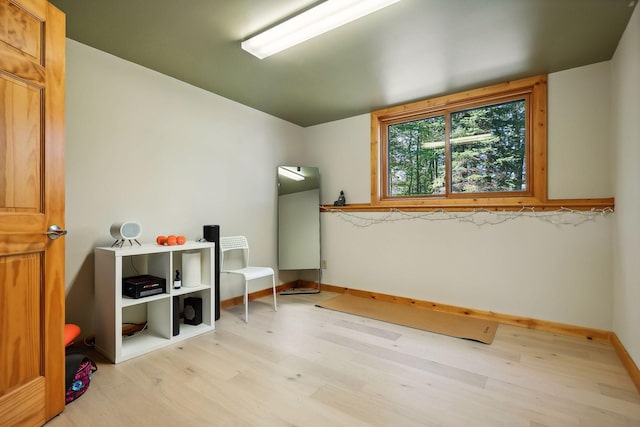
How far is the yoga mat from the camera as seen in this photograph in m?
2.70

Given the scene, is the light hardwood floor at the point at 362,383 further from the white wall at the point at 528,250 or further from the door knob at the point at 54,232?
the door knob at the point at 54,232

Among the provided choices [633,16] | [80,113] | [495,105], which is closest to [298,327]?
[80,113]

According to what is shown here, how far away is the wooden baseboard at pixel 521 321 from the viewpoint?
83.1 inches

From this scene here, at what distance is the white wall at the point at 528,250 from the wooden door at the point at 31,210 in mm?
3044

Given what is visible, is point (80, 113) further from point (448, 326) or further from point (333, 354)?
point (448, 326)

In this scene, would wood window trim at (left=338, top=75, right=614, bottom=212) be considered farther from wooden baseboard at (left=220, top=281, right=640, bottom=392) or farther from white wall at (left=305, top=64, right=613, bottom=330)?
wooden baseboard at (left=220, top=281, right=640, bottom=392)

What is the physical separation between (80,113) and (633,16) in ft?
12.8

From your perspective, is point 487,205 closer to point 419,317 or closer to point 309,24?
point 419,317

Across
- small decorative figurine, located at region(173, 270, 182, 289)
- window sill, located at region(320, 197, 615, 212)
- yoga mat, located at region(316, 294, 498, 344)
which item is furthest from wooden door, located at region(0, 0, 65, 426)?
window sill, located at region(320, 197, 615, 212)

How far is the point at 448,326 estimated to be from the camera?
285cm

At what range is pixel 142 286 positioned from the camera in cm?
231

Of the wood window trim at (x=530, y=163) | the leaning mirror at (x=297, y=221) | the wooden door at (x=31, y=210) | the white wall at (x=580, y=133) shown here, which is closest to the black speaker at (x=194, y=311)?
the wooden door at (x=31, y=210)

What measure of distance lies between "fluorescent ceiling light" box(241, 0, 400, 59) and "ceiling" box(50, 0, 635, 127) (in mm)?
60

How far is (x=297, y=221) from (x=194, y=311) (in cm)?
175
